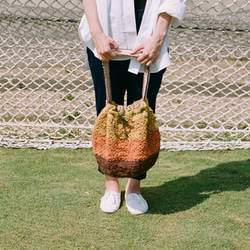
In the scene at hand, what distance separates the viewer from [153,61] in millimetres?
1477

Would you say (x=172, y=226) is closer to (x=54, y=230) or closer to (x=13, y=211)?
(x=54, y=230)

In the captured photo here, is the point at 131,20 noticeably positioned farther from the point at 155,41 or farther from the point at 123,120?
the point at 123,120

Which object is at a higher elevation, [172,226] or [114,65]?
[114,65]

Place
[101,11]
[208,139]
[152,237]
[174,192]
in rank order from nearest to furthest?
[101,11], [152,237], [174,192], [208,139]

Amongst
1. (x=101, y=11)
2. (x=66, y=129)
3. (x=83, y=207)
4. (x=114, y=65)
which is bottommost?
(x=66, y=129)

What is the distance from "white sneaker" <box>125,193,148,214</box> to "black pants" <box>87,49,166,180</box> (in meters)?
0.44

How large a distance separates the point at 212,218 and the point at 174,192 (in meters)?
0.28

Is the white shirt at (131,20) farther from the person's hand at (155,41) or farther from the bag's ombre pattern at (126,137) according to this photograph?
the bag's ombre pattern at (126,137)

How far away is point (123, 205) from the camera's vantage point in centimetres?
181

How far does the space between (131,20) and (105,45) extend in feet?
0.45

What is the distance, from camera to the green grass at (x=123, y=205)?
1561 millimetres

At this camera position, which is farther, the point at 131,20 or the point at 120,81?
the point at 120,81

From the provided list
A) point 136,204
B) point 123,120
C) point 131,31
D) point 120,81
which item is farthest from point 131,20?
point 136,204

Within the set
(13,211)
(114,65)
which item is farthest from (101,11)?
(13,211)
